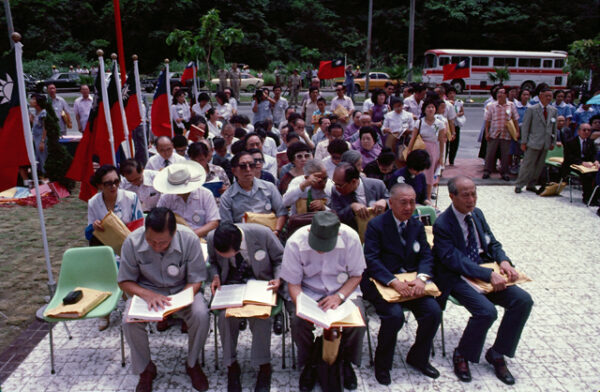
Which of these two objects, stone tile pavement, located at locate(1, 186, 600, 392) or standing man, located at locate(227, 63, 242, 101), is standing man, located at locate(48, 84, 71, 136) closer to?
stone tile pavement, located at locate(1, 186, 600, 392)

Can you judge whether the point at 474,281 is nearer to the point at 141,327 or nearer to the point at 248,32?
the point at 141,327

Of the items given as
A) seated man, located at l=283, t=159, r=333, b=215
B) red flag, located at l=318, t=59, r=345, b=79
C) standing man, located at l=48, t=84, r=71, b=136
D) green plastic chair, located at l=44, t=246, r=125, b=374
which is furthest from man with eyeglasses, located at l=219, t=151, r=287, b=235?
red flag, located at l=318, t=59, r=345, b=79

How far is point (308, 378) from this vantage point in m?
3.92

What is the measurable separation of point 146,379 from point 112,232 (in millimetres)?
1482

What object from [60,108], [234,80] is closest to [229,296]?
[60,108]

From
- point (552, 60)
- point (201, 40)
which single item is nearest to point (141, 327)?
point (201, 40)

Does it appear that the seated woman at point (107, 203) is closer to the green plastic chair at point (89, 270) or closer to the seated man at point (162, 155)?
the green plastic chair at point (89, 270)

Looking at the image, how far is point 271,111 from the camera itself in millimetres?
11586

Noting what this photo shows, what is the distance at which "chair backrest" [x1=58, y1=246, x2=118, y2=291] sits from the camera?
451cm

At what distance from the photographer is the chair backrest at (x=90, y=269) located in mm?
4512

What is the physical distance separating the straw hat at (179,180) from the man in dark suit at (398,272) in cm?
196

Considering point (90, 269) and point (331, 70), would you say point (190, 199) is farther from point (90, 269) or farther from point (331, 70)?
point (331, 70)

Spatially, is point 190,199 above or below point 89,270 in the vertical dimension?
above

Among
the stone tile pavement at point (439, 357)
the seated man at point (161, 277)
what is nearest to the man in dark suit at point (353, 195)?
the stone tile pavement at point (439, 357)
